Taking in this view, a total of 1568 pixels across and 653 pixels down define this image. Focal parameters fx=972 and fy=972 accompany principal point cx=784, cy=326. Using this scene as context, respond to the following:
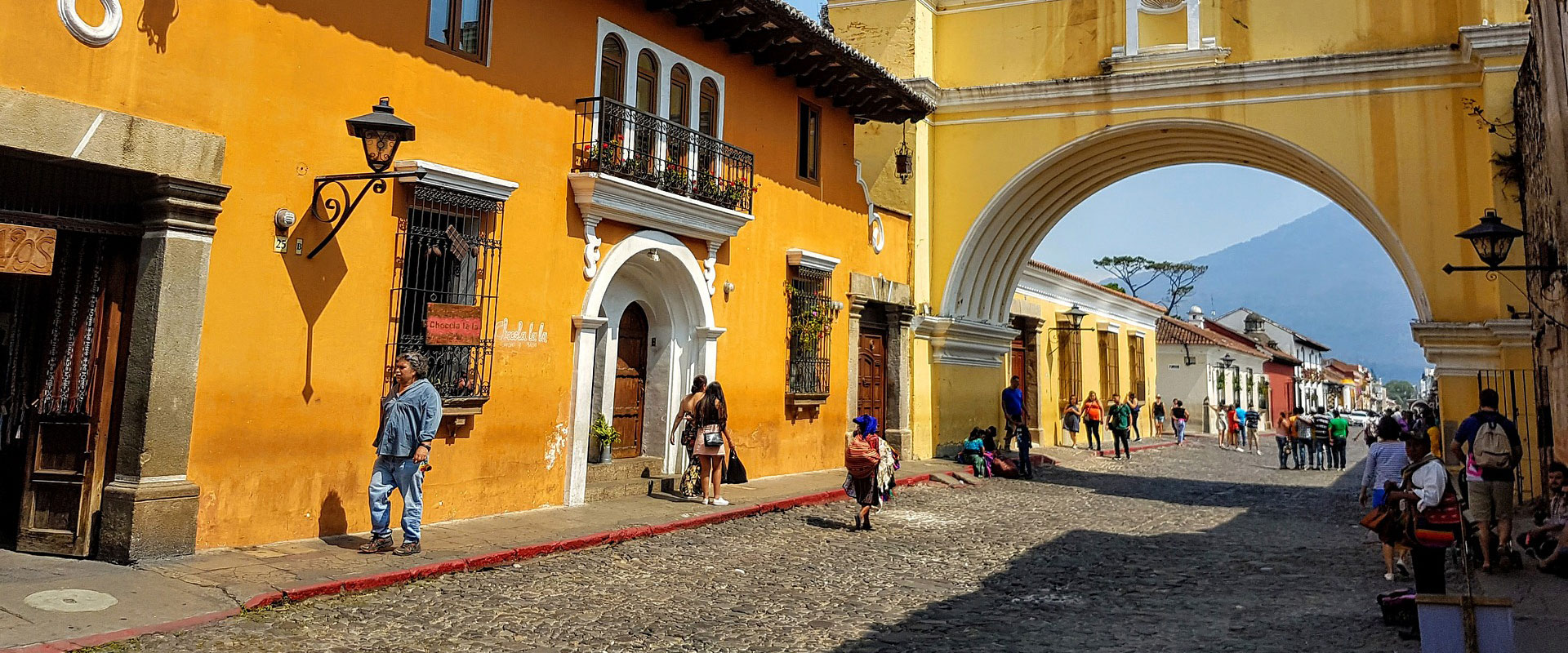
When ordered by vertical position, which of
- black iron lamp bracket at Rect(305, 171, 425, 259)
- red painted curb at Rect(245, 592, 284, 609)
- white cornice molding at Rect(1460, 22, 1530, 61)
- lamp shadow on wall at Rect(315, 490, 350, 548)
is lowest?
red painted curb at Rect(245, 592, 284, 609)

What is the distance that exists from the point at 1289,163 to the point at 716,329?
11572 mm

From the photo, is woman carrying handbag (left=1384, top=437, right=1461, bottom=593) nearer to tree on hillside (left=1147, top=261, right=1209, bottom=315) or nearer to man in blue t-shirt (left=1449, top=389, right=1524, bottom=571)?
man in blue t-shirt (left=1449, top=389, right=1524, bottom=571)

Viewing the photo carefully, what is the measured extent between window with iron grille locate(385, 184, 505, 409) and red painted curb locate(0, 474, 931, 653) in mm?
1594

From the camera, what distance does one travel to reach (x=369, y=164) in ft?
23.6

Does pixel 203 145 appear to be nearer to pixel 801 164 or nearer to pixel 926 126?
pixel 801 164

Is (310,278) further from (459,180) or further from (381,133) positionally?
(459,180)

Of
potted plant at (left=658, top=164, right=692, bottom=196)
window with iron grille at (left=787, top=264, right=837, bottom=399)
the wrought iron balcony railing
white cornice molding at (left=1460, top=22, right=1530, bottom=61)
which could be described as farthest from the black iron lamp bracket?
white cornice molding at (left=1460, top=22, right=1530, bottom=61)

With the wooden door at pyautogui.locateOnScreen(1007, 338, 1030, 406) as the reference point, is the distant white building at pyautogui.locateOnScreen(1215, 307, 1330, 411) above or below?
above

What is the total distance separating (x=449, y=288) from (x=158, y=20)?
3.06m

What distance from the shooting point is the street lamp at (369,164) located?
706 cm

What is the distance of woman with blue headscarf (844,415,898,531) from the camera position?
9844 mm

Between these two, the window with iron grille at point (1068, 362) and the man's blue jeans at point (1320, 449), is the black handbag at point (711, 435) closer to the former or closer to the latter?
the man's blue jeans at point (1320, 449)

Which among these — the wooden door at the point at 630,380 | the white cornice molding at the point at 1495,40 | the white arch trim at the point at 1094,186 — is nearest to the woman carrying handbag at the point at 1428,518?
the wooden door at the point at 630,380

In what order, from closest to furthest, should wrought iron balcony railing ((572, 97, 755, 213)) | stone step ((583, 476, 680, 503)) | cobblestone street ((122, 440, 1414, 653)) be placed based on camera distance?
1. cobblestone street ((122, 440, 1414, 653))
2. wrought iron balcony railing ((572, 97, 755, 213))
3. stone step ((583, 476, 680, 503))
